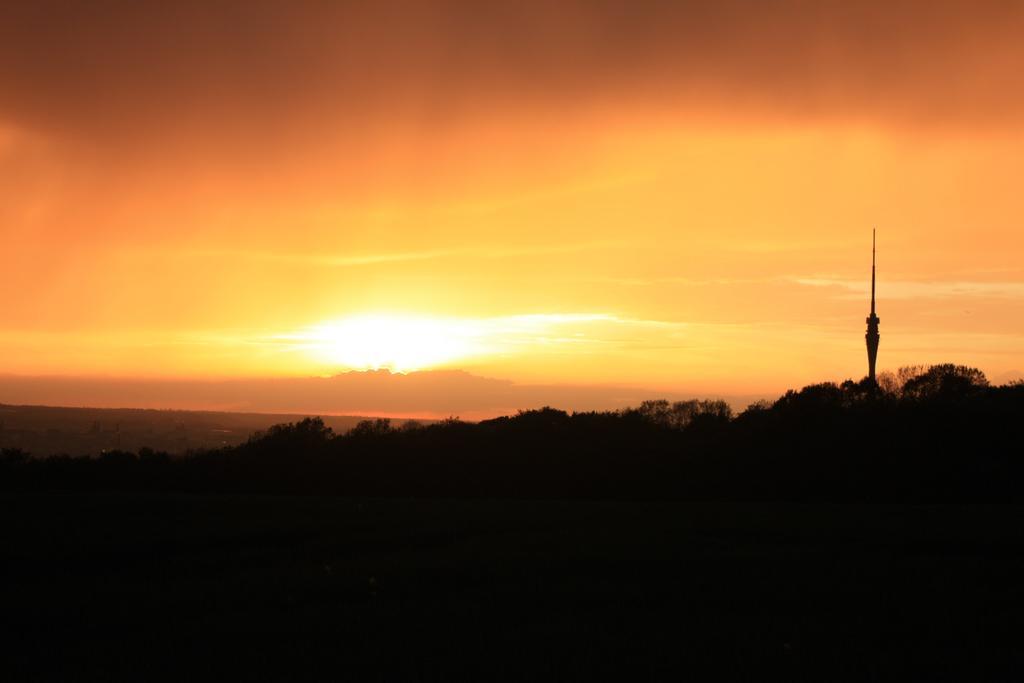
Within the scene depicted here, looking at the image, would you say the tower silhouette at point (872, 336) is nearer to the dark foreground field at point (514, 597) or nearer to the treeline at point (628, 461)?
the treeline at point (628, 461)

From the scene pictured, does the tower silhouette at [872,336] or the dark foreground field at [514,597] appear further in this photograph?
the tower silhouette at [872,336]

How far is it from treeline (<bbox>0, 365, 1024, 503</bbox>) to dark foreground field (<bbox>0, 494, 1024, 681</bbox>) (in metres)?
21.9

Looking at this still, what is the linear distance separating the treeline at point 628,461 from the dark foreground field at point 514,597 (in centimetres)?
2185

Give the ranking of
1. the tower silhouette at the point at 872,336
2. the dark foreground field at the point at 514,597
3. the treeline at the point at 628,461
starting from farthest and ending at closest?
the tower silhouette at the point at 872,336 < the treeline at the point at 628,461 < the dark foreground field at the point at 514,597

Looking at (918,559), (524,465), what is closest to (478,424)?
(524,465)

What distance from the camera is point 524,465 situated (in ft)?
204

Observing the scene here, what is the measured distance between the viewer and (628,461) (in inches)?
2402

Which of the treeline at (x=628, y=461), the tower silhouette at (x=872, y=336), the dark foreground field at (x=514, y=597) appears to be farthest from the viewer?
the tower silhouette at (x=872, y=336)

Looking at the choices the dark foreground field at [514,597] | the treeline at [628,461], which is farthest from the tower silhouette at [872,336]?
the dark foreground field at [514,597]

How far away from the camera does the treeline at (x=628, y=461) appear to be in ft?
184

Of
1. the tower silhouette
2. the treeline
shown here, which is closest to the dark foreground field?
the treeline

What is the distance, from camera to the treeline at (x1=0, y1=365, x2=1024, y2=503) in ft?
184

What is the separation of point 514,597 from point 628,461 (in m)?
40.8

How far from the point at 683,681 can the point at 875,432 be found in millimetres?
53579
